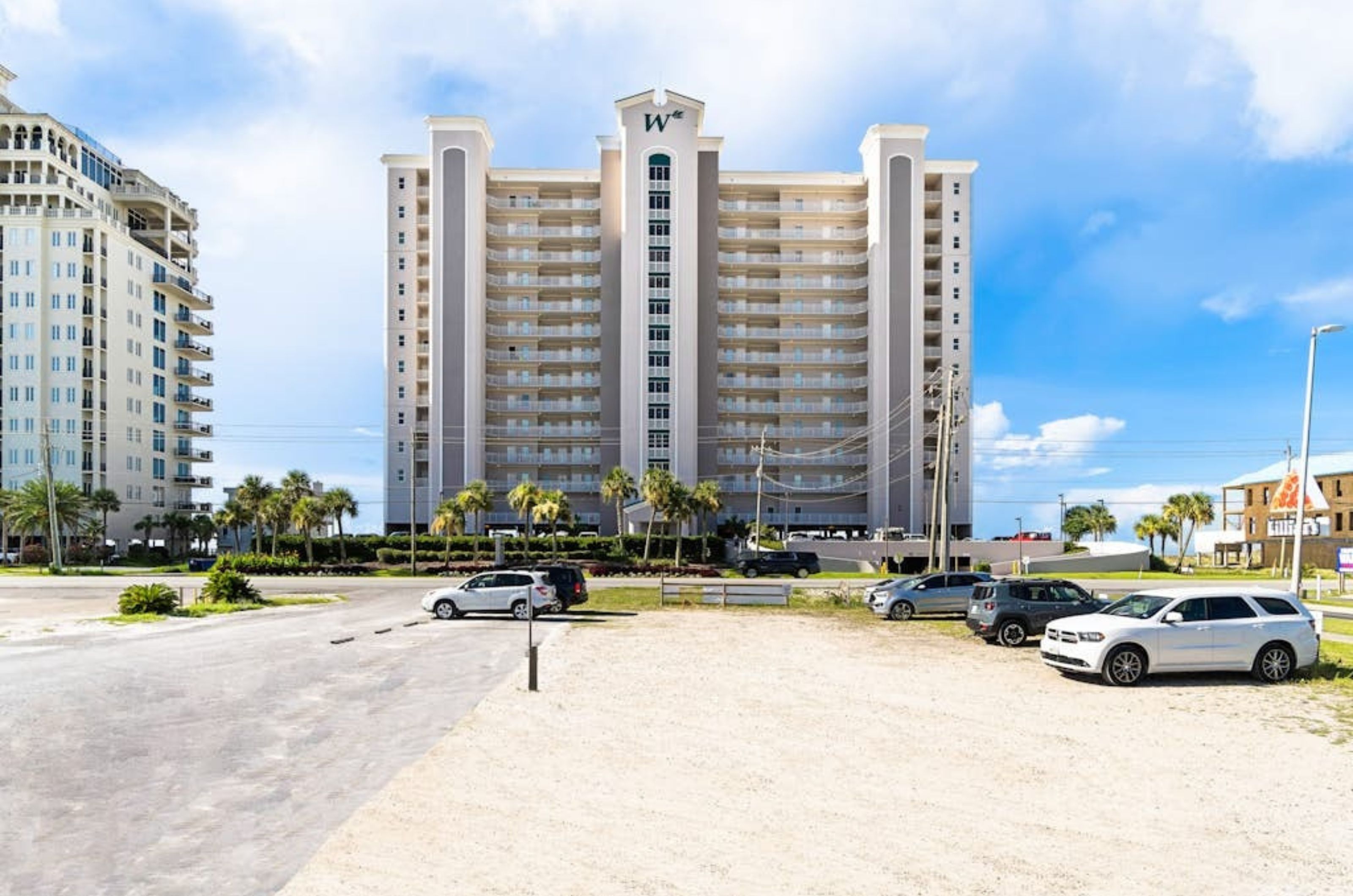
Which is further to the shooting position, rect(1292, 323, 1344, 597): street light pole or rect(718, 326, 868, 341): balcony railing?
rect(718, 326, 868, 341): balcony railing

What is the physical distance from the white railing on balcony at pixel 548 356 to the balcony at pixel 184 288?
3723 centimetres

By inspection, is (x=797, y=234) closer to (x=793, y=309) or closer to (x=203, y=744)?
(x=793, y=309)

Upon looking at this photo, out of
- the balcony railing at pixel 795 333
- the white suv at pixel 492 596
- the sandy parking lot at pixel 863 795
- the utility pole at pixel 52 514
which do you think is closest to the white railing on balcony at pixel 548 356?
the balcony railing at pixel 795 333

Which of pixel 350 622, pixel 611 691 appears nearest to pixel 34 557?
pixel 350 622

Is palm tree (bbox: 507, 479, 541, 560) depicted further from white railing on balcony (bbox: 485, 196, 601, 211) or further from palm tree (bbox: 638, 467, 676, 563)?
white railing on balcony (bbox: 485, 196, 601, 211)

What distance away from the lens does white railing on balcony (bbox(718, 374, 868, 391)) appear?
83.0 meters

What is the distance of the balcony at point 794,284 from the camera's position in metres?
83.5

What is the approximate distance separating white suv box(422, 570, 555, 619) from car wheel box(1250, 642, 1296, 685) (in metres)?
18.5

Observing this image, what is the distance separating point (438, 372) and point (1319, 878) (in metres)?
77.0

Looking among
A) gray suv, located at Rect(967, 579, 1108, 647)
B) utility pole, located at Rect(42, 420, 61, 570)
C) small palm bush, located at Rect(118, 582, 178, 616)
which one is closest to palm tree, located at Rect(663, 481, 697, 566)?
small palm bush, located at Rect(118, 582, 178, 616)

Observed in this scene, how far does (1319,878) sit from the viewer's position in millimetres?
6965

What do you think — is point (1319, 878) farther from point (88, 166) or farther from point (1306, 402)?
point (88, 166)

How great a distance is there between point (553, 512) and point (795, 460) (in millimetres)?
30248

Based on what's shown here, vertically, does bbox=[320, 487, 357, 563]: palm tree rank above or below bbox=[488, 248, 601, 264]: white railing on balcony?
below
